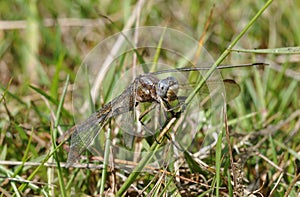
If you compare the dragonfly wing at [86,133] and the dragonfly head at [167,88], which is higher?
the dragonfly head at [167,88]

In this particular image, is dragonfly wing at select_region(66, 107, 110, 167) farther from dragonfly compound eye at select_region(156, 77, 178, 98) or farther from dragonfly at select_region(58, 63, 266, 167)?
dragonfly compound eye at select_region(156, 77, 178, 98)

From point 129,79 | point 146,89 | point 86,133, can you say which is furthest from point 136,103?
point 129,79

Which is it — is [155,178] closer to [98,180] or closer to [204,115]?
[98,180]

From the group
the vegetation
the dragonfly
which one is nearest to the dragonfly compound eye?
the dragonfly

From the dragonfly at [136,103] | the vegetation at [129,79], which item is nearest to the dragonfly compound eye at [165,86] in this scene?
the dragonfly at [136,103]

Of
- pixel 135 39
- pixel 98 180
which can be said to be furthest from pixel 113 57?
pixel 98 180

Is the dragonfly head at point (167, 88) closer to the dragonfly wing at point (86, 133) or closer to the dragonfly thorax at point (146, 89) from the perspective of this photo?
the dragonfly thorax at point (146, 89)

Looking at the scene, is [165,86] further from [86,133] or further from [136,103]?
[86,133]
